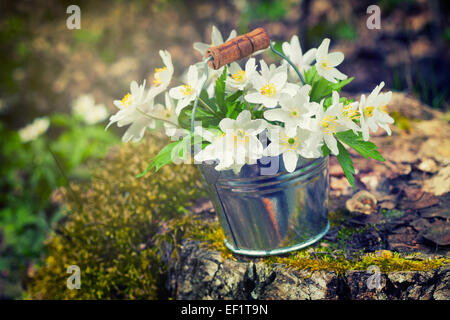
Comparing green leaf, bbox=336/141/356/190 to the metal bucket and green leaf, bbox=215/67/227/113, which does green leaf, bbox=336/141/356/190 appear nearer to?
the metal bucket

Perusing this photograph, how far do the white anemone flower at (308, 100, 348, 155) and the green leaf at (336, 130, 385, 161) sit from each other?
12cm

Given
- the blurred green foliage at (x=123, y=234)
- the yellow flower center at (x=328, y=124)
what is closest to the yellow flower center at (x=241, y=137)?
the yellow flower center at (x=328, y=124)

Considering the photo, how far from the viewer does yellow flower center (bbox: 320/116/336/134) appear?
1391 millimetres

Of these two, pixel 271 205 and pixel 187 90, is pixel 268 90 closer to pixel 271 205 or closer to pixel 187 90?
pixel 187 90

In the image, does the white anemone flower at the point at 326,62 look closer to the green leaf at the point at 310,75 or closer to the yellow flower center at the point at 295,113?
the green leaf at the point at 310,75

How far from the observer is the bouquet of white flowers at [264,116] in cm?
139

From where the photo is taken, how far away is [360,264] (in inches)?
62.8

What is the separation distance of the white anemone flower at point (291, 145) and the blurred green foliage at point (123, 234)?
0.95 meters

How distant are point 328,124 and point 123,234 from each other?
4.98 ft

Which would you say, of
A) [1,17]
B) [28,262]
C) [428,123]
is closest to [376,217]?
[428,123]

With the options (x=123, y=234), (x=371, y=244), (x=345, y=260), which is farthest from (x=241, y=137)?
(x=123, y=234)

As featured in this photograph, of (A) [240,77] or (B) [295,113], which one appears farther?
(A) [240,77]

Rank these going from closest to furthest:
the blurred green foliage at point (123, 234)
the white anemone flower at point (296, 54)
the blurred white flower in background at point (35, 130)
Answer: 1. the white anemone flower at point (296, 54)
2. the blurred green foliage at point (123, 234)
3. the blurred white flower in background at point (35, 130)

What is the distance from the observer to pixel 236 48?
4.92ft
